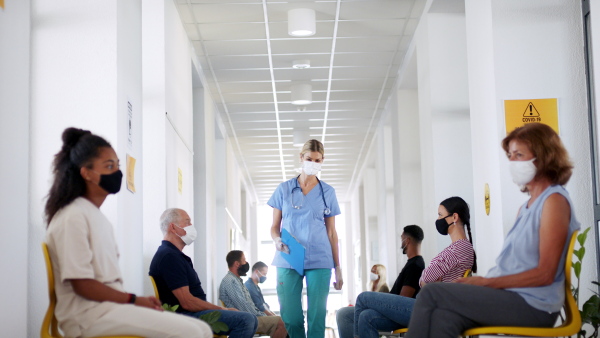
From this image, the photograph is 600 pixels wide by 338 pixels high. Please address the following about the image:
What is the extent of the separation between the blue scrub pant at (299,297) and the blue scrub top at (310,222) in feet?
0.20

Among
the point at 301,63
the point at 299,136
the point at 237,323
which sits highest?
the point at 301,63

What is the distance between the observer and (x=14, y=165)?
3627mm

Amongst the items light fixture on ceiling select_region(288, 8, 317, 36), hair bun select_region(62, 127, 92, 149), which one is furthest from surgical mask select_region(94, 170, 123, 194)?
light fixture on ceiling select_region(288, 8, 317, 36)

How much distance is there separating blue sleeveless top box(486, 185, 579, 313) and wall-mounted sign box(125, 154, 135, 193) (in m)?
2.34

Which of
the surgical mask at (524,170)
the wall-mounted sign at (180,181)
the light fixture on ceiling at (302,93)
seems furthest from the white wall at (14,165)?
the light fixture on ceiling at (302,93)

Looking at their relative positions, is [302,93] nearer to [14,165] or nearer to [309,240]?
[309,240]

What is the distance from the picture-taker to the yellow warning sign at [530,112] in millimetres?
4742

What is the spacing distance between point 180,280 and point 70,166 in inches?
71.2

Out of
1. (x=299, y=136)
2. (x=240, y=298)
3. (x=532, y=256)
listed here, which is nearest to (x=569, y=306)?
(x=532, y=256)

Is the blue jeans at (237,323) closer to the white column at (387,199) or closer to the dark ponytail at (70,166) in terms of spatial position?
the dark ponytail at (70,166)

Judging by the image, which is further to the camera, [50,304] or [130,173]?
[130,173]

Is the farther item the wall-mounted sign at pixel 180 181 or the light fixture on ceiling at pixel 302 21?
the light fixture on ceiling at pixel 302 21

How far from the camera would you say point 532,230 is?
288 cm

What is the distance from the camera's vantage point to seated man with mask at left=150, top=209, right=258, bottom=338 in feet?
14.9
